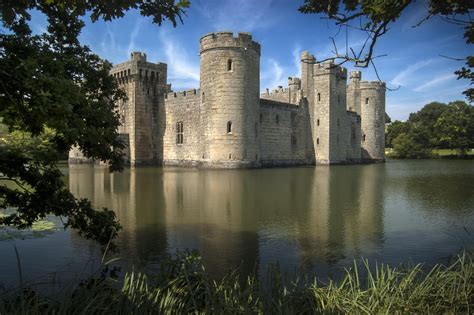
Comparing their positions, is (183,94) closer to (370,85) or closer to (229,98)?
(229,98)

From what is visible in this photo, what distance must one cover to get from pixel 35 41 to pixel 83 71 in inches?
31.7

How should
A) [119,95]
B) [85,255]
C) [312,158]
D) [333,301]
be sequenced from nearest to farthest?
[333,301] < [119,95] < [85,255] < [312,158]

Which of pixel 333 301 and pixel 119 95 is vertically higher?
pixel 119 95

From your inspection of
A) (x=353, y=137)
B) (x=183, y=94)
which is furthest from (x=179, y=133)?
(x=353, y=137)

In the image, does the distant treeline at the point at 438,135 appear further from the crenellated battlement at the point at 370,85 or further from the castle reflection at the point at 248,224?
the castle reflection at the point at 248,224

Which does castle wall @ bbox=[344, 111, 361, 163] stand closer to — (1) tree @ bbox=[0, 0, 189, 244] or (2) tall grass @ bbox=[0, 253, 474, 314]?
(1) tree @ bbox=[0, 0, 189, 244]

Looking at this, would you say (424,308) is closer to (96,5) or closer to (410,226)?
(96,5)

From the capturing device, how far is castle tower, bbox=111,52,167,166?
3300 cm

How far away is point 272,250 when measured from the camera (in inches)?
→ 269

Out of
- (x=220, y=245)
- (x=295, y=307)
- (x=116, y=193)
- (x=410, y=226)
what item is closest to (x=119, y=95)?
(x=220, y=245)

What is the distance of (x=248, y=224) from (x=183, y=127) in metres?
24.9

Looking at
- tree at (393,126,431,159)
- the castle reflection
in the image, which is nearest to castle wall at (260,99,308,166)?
the castle reflection

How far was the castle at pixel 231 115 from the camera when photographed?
27406 mm

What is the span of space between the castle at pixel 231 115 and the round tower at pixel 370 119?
501 cm
